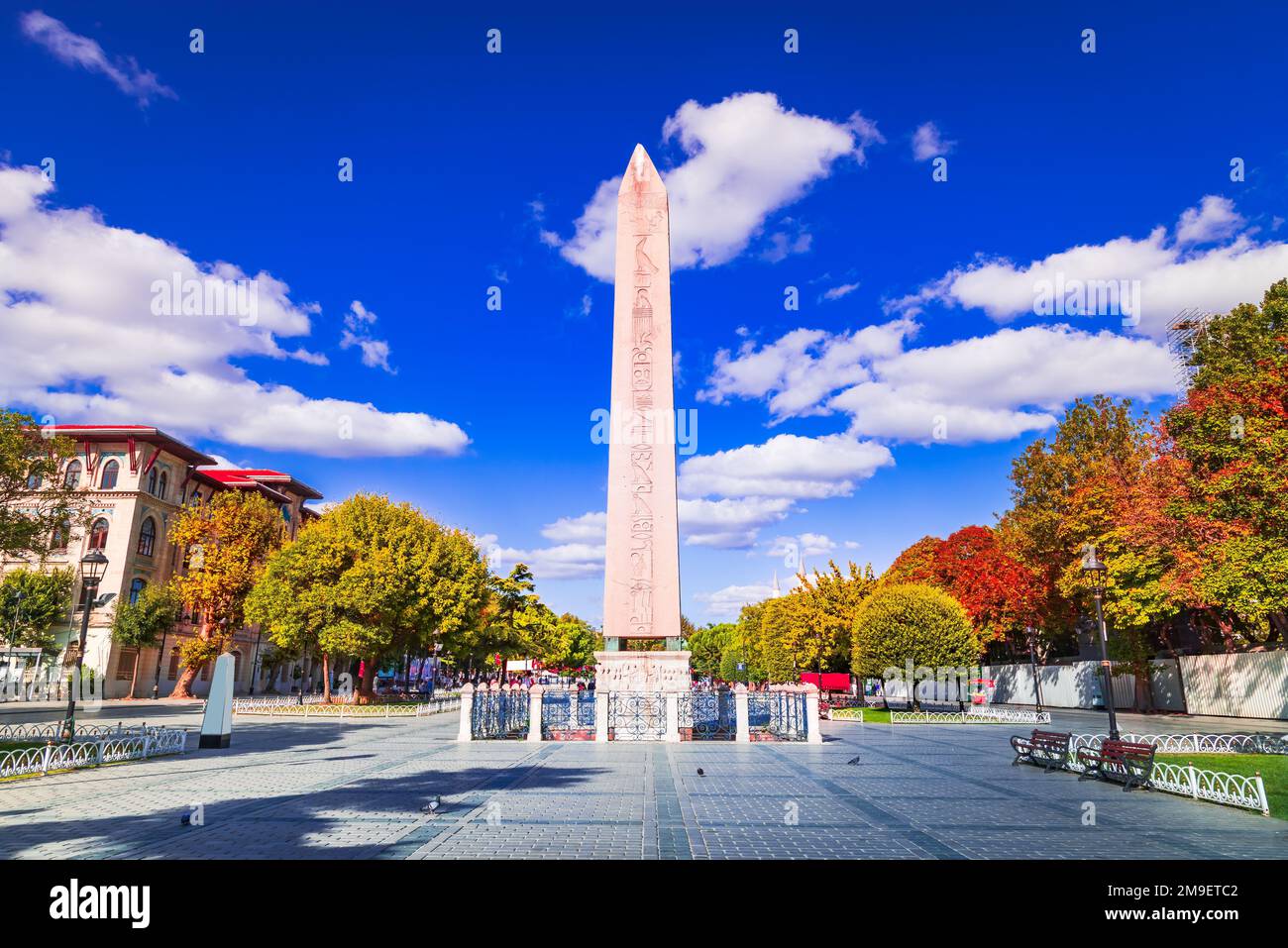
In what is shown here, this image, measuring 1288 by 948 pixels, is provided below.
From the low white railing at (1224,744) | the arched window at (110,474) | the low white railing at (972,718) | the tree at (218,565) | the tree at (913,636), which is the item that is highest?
the arched window at (110,474)

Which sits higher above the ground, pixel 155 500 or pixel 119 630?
pixel 155 500

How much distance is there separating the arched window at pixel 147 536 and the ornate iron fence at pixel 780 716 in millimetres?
35870

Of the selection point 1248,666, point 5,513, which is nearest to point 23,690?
point 5,513

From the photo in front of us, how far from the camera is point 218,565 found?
39812 mm

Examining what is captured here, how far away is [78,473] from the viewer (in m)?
40.5

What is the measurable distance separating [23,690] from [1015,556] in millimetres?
50590

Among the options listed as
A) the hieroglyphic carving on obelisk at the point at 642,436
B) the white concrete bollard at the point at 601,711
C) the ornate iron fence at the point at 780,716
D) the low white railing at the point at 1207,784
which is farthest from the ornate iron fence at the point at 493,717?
the low white railing at the point at 1207,784

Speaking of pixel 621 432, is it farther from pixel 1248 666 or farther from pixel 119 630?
pixel 119 630

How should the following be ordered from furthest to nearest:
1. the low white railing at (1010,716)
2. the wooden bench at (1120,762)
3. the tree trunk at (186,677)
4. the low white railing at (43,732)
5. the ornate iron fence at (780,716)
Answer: the tree trunk at (186,677) < the low white railing at (1010,716) < the ornate iron fence at (780,716) < the low white railing at (43,732) < the wooden bench at (1120,762)

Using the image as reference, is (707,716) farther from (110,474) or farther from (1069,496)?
(110,474)

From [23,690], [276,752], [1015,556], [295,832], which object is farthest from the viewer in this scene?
[1015,556]

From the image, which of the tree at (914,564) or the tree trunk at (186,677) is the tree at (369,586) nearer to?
the tree trunk at (186,677)

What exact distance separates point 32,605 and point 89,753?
93.6ft

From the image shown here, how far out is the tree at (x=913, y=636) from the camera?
30312mm
